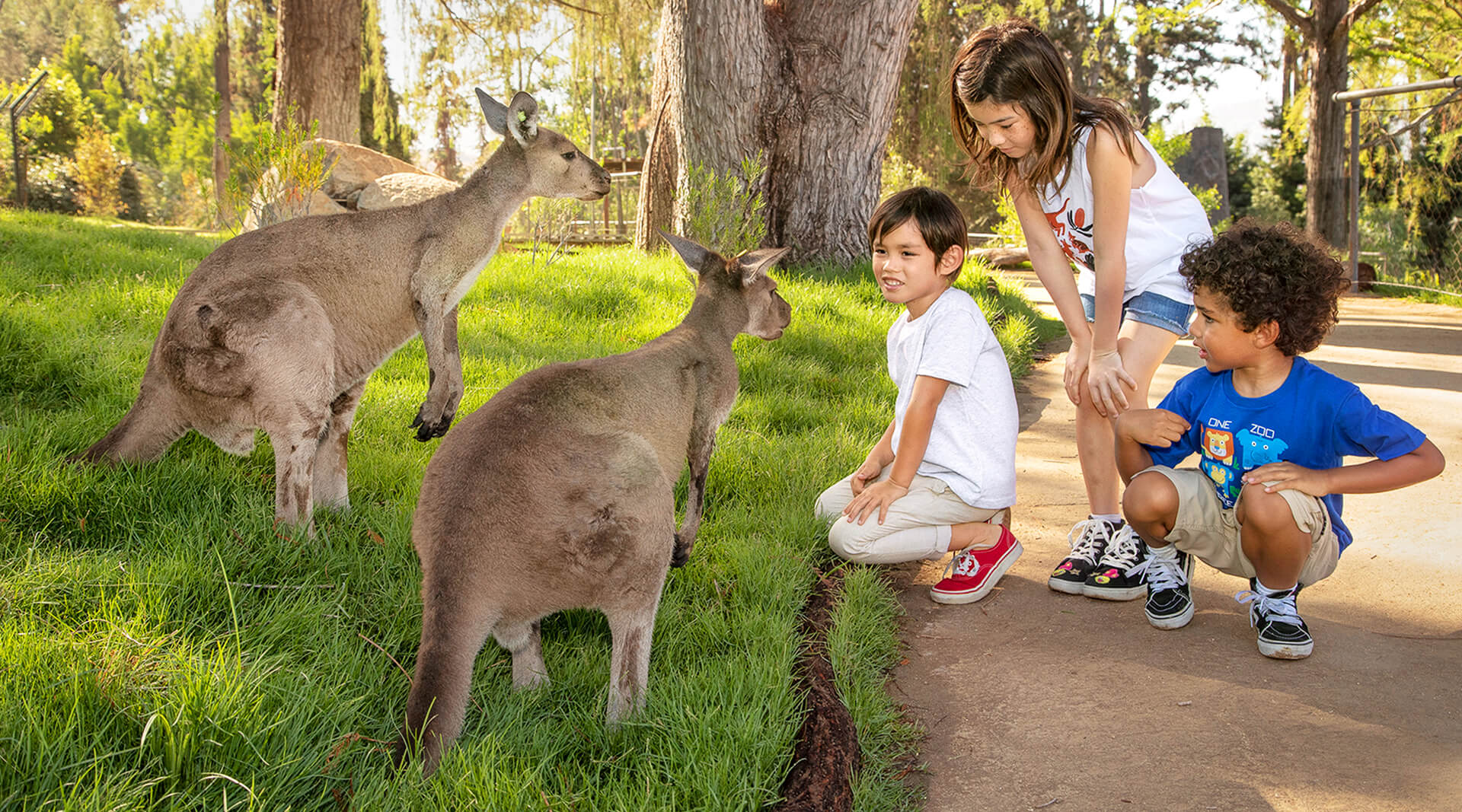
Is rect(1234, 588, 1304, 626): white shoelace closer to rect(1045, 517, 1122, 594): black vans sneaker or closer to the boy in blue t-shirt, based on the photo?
the boy in blue t-shirt

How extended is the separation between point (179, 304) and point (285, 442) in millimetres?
637

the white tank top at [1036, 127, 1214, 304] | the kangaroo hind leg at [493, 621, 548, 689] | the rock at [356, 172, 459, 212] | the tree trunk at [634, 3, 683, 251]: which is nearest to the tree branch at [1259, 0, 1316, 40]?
the tree trunk at [634, 3, 683, 251]

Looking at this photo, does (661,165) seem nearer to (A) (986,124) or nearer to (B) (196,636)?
(A) (986,124)

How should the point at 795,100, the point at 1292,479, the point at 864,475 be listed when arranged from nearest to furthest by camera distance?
the point at 1292,479 → the point at 864,475 → the point at 795,100

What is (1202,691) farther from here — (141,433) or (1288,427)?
(141,433)

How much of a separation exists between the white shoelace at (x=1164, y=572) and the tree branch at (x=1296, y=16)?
15453 millimetres

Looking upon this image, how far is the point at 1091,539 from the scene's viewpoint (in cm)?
401

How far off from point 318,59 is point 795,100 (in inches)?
243

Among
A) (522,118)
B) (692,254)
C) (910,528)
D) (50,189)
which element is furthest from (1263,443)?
(50,189)

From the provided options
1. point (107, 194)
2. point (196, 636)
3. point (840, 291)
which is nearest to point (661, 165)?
point (840, 291)

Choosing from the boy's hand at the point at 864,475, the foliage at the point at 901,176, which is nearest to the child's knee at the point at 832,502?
the boy's hand at the point at 864,475

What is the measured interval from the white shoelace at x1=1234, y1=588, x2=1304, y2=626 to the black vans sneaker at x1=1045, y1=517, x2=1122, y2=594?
2.01 ft

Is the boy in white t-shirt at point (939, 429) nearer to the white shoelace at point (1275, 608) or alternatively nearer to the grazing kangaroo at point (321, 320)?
the white shoelace at point (1275, 608)

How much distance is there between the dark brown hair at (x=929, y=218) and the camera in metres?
3.78
